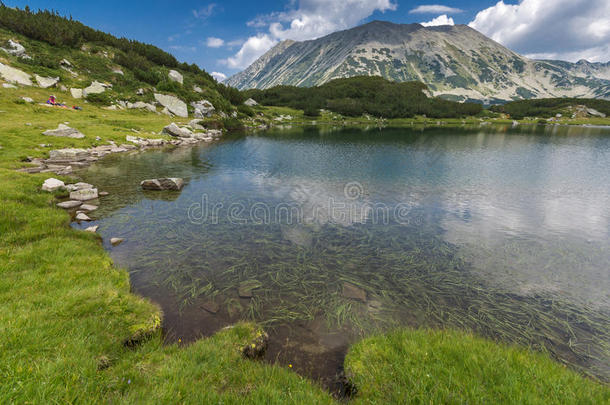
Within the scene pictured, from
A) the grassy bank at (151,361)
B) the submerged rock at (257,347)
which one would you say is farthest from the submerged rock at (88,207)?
the submerged rock at (257,347)

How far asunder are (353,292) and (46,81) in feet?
313

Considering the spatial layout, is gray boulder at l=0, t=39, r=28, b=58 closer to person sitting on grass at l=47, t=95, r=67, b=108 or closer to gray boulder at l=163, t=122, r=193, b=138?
person sitting on grass at l=47, t=95, r=67, b=108

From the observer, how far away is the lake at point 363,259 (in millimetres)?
9039

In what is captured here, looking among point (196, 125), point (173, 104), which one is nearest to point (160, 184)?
point (196, 125)

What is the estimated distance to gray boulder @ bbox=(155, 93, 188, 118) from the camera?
8364cm

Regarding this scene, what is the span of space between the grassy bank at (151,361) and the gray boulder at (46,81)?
82.3 meters

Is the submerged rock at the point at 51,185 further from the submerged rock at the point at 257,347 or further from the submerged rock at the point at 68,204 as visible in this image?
the submerged rock at the point at 257,347

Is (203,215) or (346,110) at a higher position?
(346,110)

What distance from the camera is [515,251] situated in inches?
569

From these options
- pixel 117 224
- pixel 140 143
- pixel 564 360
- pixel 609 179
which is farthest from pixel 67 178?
pixel 609 179

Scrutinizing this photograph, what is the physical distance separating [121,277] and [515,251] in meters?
21.0

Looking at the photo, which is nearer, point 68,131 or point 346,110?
point 68,131

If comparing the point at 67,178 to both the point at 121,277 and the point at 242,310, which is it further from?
the point at 242,310

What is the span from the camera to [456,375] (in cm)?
581
